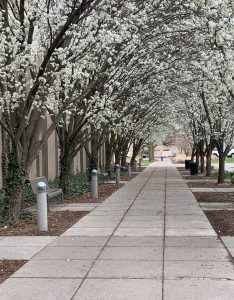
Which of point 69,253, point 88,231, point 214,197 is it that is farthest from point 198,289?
point 214,197

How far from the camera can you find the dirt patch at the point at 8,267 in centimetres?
688

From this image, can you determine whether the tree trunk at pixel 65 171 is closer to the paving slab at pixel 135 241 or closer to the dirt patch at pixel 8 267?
the paving slab at pixel 135 241

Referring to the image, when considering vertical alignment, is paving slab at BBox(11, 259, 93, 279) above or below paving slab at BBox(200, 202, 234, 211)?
below

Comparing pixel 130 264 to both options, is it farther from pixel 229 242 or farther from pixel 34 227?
pixel 34 227

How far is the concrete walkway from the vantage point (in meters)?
5.98

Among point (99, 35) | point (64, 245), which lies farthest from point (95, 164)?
point (64, 245)

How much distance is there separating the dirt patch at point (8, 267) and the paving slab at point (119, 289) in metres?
1.16

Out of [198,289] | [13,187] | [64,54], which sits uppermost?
[64,54]

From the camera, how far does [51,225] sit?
11172mm

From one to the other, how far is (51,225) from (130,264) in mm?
4215

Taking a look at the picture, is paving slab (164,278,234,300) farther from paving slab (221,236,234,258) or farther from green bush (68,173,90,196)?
green bush (68,173,90,196)

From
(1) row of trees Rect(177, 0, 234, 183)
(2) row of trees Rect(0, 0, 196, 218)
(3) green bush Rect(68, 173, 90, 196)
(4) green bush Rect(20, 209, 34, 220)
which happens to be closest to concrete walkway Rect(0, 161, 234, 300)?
(4) green bush Rect(20, 209, 34, 220)

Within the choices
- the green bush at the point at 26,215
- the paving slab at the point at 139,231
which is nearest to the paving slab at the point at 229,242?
the paving slab at the point at 139,231

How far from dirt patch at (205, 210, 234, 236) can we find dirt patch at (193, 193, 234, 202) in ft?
9.37
